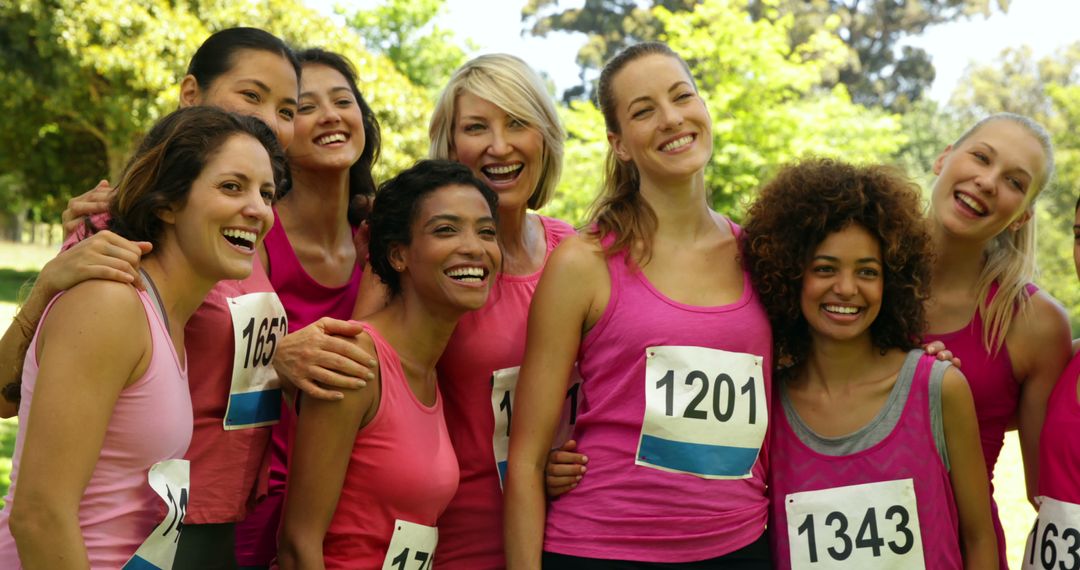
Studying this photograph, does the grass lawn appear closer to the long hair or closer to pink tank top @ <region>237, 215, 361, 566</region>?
the long hair

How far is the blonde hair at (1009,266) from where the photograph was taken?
352 cm

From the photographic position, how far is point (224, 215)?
270cm

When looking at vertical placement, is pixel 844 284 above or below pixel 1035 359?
above

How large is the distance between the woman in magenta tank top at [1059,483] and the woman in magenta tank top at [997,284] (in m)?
0.17

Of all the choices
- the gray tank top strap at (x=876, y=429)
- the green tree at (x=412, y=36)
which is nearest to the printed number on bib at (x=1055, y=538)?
the gray tank top strap at (x=876, y=429)

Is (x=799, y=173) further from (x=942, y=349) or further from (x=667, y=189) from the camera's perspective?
(x=942, y=349)

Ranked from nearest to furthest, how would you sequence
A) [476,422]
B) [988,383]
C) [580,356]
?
1. [580,356]
2. [476,422]
3. [988,383]

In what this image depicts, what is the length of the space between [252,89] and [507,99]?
867 millimetres

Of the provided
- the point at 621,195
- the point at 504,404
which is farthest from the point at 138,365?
the point at 621,195

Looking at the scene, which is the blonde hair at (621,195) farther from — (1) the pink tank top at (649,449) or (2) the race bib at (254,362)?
(2) the race bib at (254,362)

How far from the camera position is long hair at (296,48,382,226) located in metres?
3.96

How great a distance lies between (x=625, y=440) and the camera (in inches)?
123

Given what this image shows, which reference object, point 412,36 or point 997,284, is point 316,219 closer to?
point 997,284

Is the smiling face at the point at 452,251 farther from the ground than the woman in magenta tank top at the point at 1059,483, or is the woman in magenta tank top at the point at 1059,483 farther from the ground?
the smiling face at the point at 452,251
